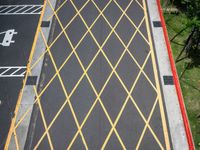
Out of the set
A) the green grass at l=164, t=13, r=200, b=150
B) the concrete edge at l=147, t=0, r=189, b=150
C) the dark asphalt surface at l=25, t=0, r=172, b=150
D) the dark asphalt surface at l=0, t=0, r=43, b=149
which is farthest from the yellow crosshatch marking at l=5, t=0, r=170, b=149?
the green grass at l=164, t=13, r=200, b=150

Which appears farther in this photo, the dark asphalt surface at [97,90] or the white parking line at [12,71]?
the white parking line at [12,71]

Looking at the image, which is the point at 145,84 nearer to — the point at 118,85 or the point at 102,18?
the point at 118,85

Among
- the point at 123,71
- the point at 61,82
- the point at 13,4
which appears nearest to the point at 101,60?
the point at 123,71

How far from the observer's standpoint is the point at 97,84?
13539 mm

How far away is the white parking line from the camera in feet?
46.2

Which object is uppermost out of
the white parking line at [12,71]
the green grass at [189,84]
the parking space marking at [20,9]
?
the parking space marking at [20,9]

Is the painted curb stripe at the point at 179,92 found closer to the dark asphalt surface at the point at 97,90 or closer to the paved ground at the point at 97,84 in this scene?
the paved ground at the point at 97,84

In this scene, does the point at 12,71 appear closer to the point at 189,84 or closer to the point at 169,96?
the point at 169,96

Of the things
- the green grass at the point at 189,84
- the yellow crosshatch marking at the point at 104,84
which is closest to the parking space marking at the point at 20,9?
the yellow crosshatch marking at the point at 104,84

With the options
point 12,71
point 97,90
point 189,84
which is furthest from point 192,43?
point 12,71

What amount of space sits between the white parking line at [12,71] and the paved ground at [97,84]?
445mm

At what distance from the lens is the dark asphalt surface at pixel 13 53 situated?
12.7 m

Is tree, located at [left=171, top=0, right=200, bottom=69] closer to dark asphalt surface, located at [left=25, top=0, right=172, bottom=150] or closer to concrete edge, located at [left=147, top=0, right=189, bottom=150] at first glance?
concrete edge, located at [left=147, top=0, right=189, bottom=150]

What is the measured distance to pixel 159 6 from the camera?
54.6ft
